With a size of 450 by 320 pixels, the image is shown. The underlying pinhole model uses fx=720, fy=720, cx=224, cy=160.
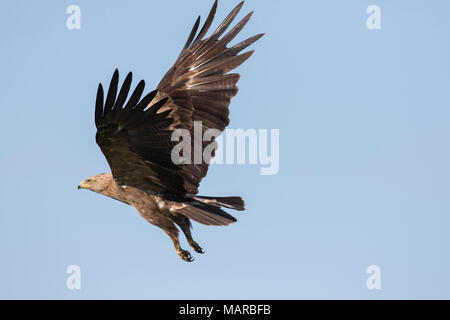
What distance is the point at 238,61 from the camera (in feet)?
30.5

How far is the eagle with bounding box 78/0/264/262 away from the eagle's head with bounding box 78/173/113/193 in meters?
0.01

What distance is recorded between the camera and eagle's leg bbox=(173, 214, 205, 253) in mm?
8836

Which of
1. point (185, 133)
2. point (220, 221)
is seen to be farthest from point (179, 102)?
point (220, 221)

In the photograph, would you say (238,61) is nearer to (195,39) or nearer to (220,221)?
(195,39)

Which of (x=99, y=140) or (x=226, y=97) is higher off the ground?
(x=226, y=97)

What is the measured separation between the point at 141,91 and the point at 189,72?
68.2 inches

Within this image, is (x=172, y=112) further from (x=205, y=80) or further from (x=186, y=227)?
(x=186, y=227)

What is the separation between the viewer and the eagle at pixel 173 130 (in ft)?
26.2

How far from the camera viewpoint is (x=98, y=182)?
9.02 metres

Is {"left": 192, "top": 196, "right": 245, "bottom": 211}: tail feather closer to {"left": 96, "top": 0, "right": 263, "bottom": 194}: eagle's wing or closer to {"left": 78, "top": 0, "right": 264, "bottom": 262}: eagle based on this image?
{"left": 78, "top": 0, "right": 264, "bottom": 262}: eagle

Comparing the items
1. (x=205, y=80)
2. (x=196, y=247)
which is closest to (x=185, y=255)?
(x=196, y=247)

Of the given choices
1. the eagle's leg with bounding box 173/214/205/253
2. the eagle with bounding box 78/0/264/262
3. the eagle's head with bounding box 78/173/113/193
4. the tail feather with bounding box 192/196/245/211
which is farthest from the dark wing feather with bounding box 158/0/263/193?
the eagle's head with bounding box 78/173/113/193

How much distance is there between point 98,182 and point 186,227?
1244 millimetres

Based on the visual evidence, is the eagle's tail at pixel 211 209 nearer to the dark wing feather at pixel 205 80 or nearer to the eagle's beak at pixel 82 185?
the dark wing feather at pixel 205 80
